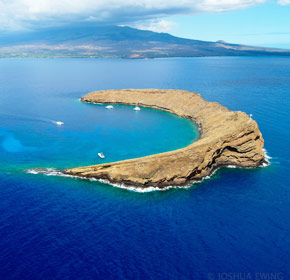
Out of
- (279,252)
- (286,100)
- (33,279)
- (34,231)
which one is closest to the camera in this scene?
(33,279)

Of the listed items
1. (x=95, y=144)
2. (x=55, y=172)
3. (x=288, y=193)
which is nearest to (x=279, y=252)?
(x=288, y=193)

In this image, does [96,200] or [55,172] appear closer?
[96,200]

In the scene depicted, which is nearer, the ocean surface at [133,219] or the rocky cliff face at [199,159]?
the ocean surface at [133,219]

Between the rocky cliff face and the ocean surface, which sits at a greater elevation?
the rocky cliff face

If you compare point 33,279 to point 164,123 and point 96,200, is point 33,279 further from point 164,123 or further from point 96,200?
point 164,123

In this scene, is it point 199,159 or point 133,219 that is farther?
point 199,159

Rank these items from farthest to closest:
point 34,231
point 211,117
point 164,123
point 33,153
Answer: point 164,123 → point 211,117 → point 33,153 → point 34,231

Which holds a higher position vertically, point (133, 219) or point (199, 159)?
point (199, 159)

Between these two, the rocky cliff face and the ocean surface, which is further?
the rocky cliff face

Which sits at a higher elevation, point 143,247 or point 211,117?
point 211,117

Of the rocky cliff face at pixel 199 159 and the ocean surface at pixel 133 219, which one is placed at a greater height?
the rocky cliff face at pixel 199 159
